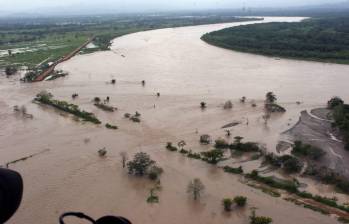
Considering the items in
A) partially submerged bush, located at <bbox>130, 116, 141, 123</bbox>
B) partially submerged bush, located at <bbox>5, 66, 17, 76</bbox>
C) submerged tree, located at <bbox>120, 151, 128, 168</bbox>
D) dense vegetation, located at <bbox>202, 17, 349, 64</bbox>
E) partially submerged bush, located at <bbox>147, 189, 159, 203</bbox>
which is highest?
dense vegetation, located at <bbox>202, 17, 349, 64</bbox>

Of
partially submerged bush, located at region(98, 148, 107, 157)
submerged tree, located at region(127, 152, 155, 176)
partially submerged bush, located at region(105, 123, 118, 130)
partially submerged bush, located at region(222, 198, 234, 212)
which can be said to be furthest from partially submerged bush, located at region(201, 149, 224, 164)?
partially submerged bush, located at region(105, 123, 118, 130)

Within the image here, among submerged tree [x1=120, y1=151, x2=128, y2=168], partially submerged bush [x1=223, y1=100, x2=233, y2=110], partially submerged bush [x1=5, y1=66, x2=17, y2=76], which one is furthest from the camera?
partially submerged bush [x1=5, y1=66, x2=17, y2=76]

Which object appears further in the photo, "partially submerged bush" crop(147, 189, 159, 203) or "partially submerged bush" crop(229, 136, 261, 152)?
"partially submerged bush" crop(229, 136, 261, 152)

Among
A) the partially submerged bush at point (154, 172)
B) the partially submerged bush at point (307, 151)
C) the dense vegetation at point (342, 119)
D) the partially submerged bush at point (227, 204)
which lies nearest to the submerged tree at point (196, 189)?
the partially submerged bush at point (227, 204)

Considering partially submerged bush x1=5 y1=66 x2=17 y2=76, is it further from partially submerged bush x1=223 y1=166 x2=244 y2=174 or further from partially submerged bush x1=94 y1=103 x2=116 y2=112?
partially submerged bush x1=223 y1=166 x2=244 y2=174

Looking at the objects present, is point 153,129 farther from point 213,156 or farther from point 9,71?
point 9,71

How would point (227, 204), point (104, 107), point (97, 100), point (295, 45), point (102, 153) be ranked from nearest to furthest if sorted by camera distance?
1. point (227, 204)
2. point (102, 153)
3. point (104, 107)
4. point (97, 100)
5. point (295, 45)

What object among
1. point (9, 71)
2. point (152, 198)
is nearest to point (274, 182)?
point (152, 198)

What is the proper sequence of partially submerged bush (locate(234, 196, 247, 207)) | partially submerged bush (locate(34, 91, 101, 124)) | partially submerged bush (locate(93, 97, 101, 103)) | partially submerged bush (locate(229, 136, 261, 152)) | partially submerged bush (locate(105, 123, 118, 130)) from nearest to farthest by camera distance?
partially submerged bush (locate(234, 196, 247, 207)) → partially submerged bush (locate(229, 136, 261, 152)) → partially submerged bush (locate(105, 123, 118, 130)) → partially submerged bush (locate(34, 91, 101, 124)) → partially submerged bush (locate(93, 97, 101, 103))

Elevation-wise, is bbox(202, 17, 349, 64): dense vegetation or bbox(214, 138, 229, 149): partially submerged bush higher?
bbox(202, 17, 349, 64): dense vegetation

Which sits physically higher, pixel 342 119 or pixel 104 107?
pixel 342 119

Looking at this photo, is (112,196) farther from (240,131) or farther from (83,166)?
(240,131)
